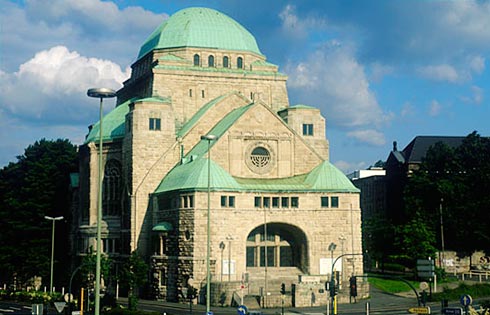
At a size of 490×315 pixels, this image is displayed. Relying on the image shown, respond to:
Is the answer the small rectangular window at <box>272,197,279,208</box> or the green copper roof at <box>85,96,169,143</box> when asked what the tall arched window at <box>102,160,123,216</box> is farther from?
the small rectangular window at <box>272,197,279,208</box>

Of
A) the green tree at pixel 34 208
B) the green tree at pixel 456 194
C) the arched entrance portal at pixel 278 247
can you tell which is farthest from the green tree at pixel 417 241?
the green tree at pixel 34 208

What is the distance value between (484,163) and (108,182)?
43.8 meters

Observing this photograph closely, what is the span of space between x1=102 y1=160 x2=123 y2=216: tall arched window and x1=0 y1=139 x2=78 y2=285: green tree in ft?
40.8

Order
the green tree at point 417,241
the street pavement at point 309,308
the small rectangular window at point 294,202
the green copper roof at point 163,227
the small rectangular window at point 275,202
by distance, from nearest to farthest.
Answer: the street pavement at point 309,308
the green copper roof at point 163,227
the small rectangular window at point 275,202
the small rectangular window at point 294,202
the green tree at point 417,241

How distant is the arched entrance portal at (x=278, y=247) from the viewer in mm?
70125

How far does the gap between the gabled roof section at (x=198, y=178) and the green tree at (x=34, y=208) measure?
933 inches

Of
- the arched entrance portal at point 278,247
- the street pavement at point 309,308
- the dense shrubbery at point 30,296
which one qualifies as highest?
the arched entrance portal at point 278,247

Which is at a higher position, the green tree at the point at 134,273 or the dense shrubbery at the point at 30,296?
the green tree at the point at 134,273

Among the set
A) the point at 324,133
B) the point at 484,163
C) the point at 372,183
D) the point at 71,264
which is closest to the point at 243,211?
the point at 324,133

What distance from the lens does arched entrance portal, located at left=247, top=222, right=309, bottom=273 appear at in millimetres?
70125

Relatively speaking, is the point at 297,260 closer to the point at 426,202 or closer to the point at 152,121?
the point at 152,121

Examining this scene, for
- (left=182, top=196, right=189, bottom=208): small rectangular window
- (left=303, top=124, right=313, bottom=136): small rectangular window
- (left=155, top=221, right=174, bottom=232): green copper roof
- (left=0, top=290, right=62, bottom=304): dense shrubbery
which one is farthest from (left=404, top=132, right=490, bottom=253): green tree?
(left=0, top=290, right=62, bottom=304): dense shrubbery

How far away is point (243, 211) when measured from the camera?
221 feet

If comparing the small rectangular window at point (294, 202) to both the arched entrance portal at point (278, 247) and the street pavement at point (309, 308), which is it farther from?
the street pavement at point (309, 308)
